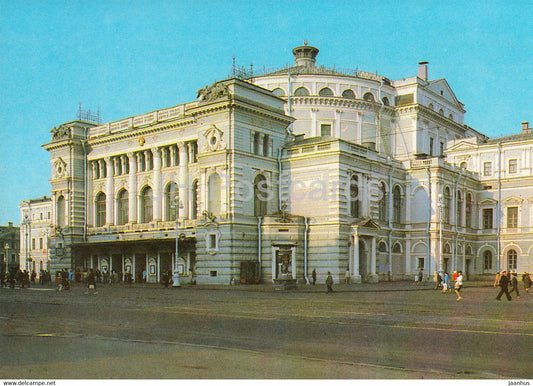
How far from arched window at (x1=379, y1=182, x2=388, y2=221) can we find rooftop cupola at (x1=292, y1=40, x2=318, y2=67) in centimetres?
2343

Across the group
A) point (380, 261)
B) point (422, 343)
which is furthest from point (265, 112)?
point (422, 343)

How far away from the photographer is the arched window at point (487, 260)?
6369cm

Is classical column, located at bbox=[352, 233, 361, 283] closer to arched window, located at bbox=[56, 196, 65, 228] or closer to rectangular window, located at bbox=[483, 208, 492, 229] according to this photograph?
rectangular window, located at bbox=[483, 208, 492, 229]

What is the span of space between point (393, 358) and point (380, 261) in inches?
1667

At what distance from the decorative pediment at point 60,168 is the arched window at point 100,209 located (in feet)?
14.9

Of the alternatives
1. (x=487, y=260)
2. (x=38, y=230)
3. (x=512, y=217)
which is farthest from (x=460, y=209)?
(x=38, y=230)

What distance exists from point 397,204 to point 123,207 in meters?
28.4

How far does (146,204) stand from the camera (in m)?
59.8

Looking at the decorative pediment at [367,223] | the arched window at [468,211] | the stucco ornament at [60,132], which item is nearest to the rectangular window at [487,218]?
the arched window at [468,211]

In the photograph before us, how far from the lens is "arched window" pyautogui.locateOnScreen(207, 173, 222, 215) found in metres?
48.6

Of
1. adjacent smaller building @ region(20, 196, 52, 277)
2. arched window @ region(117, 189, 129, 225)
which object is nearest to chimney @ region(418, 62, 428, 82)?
arched window @ region(117, 189, 129, 225)

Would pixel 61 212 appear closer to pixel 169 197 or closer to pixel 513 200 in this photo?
pixel 169 197

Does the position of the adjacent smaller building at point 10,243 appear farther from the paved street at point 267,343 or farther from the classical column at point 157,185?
the paved street at point 267,343

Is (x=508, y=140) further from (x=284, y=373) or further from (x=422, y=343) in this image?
(x=284, y=373)
